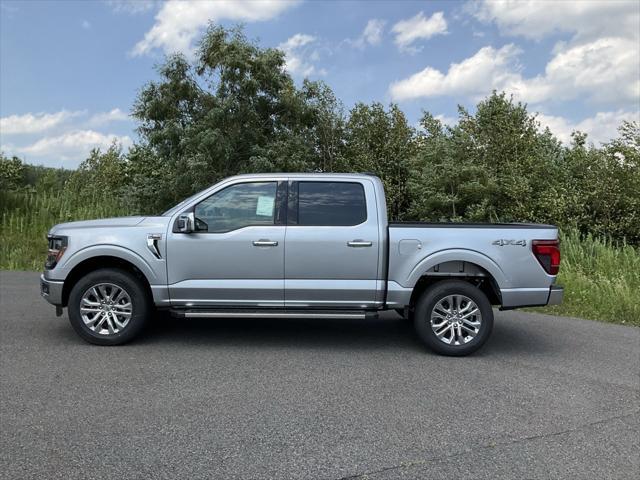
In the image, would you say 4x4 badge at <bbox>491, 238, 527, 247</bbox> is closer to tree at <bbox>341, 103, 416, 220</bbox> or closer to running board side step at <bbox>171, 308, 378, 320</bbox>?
running board side step at <bbox>171, 308, 378, 320</bbox>

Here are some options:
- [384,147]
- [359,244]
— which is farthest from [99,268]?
[384,147]

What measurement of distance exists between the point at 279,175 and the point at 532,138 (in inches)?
708

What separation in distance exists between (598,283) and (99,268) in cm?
909

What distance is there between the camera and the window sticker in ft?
21.1

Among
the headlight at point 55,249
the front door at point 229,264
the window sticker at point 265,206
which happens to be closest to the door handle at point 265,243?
the front door at point 229,264

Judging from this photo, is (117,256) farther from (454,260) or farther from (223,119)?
(223,119)

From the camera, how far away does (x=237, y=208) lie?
21.2 feet

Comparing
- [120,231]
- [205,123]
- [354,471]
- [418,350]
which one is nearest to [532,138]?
[205,123]

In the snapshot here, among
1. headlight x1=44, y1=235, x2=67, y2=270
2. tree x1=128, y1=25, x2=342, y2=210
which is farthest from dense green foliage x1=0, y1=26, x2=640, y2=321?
headlight x1=44, y1=235, x2=67, y2=270

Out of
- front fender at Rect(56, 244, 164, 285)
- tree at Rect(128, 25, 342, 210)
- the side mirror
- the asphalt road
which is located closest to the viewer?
the asphalt road

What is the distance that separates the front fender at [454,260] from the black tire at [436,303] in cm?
24

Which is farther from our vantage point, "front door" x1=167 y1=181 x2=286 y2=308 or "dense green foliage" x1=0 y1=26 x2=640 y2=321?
"dense green foliage" x1=0 y1=26 x2=640 y2=321

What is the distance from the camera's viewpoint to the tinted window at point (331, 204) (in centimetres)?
640

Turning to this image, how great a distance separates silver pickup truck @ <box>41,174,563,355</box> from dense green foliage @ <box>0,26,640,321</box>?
35.5ft
